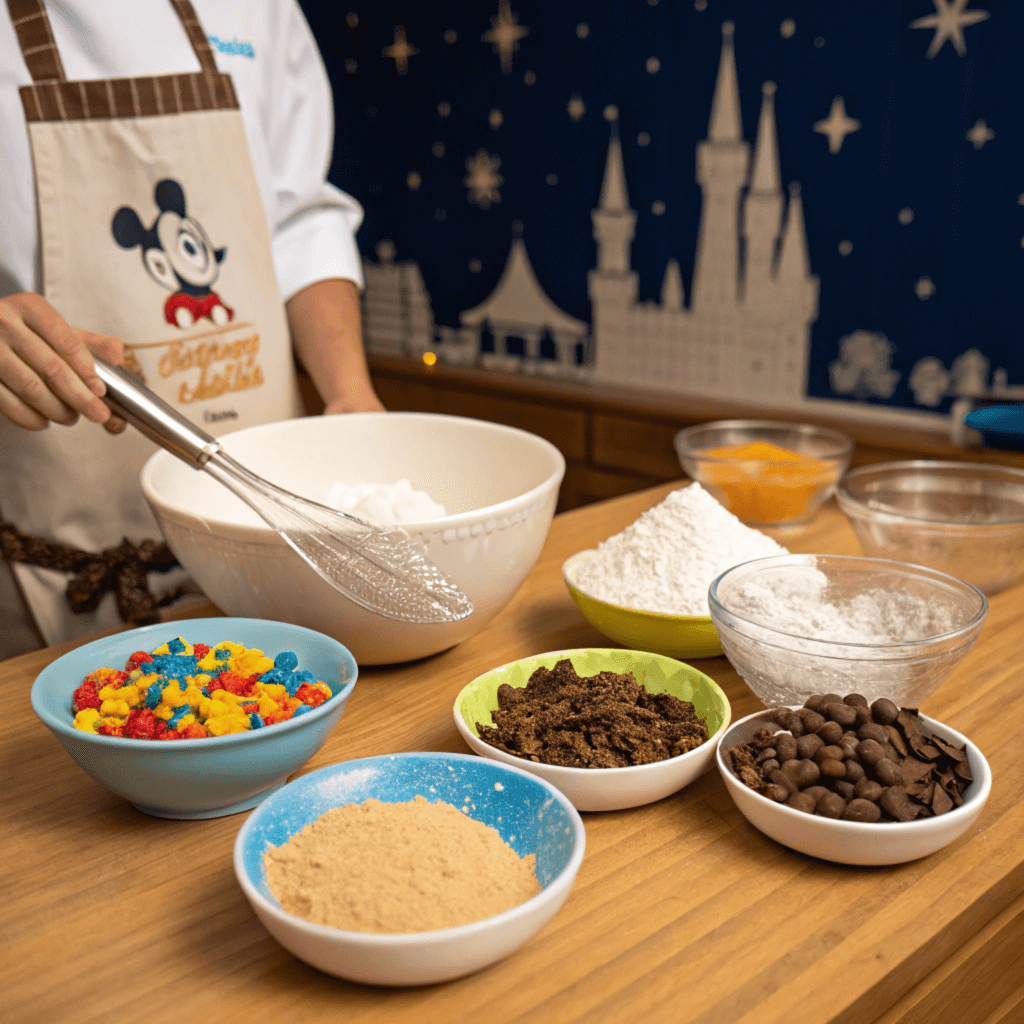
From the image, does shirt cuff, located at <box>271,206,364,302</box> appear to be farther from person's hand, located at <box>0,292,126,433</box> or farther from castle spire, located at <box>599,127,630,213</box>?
castle spire, located at <box>599,127,630,213</box>

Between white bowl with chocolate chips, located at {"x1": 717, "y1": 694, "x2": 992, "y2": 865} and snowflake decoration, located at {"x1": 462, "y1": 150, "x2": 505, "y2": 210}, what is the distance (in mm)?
2654

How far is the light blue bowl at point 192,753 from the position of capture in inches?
24.7

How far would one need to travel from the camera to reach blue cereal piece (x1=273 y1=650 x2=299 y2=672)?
0.76m

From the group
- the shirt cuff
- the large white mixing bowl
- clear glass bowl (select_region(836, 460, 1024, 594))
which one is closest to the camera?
the large white mixing bowl

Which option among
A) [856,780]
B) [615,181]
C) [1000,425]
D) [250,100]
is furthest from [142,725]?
[615,181]

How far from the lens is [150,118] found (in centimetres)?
125

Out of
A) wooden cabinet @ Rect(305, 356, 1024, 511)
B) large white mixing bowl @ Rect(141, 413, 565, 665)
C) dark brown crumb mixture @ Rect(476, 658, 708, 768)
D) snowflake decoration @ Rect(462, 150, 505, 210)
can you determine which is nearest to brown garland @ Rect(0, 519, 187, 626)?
large white mixing bowl @ Rect(141, 413, 565, 665)

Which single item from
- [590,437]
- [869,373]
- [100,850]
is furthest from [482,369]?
[100,850]

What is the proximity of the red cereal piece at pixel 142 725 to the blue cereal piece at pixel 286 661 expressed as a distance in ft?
0.35

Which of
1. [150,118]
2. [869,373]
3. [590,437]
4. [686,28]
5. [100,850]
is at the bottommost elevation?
[590,437]

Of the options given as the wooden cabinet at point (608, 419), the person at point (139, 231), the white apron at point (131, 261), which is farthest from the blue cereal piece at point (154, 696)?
the wooden cabinet at point (608, 419)

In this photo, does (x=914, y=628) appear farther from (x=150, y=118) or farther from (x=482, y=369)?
(x=482, y=369)

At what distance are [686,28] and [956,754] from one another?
2269 mm

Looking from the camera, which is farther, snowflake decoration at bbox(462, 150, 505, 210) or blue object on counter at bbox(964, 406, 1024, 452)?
snowflake decoration at bbox(462, 150, 505, 210)
